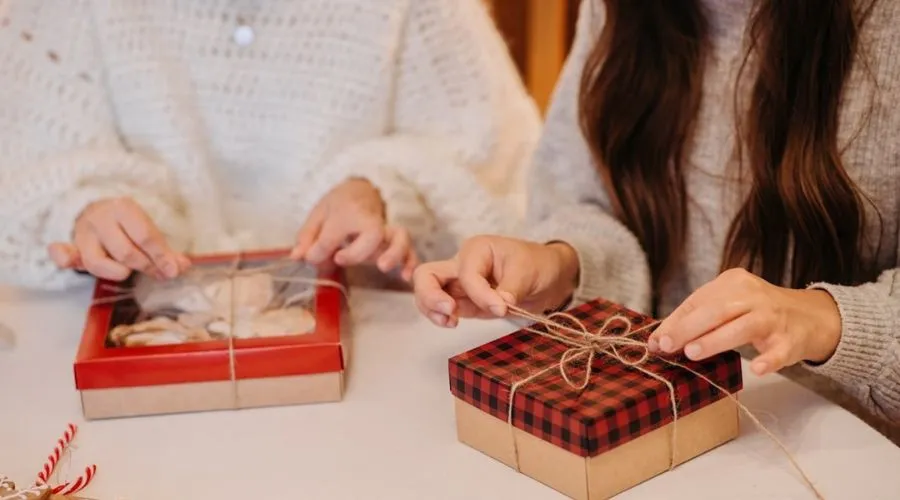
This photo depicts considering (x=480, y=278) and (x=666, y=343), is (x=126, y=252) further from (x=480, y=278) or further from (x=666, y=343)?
(x=666, y=343)

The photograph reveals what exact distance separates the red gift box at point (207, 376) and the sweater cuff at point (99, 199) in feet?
0.77

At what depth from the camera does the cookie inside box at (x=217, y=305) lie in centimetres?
88

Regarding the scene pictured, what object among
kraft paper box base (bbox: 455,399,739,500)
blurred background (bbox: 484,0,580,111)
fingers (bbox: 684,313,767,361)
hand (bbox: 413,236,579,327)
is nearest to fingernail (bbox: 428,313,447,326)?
hand (bbox: 413,236,579,327)

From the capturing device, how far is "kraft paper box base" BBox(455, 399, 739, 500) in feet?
2.21

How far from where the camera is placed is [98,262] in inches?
37.8

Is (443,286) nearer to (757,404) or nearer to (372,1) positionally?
(757,404)

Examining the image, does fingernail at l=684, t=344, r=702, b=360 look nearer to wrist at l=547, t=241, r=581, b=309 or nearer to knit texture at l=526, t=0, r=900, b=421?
knit texture at l=526, t=0, r=900, b=421

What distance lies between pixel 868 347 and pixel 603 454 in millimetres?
231

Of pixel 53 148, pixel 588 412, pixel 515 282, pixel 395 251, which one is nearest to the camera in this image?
pixel 588 412

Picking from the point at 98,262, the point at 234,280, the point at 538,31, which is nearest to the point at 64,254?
the point at 98,262

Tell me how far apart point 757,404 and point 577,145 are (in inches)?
14.6

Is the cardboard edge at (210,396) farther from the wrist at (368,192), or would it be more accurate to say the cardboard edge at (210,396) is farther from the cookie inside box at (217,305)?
the wrist at (368,192)

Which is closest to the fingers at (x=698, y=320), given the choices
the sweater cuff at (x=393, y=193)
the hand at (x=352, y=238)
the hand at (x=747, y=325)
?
the hand at (x=747, y=325)

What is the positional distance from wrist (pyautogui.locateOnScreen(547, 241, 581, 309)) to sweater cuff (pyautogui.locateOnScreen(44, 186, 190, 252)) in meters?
0.38
